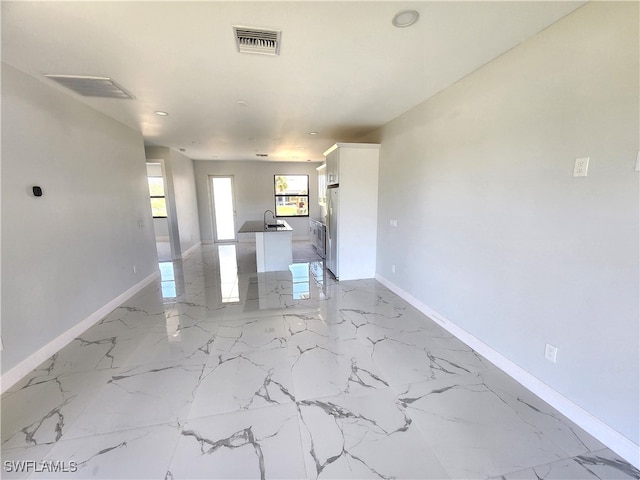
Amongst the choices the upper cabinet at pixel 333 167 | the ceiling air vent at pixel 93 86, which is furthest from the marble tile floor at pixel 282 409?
the ceiling air vent at pixel 93 86

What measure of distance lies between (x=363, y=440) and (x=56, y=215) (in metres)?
3.37

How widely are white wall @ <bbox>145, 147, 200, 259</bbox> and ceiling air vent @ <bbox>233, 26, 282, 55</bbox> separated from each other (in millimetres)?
4798

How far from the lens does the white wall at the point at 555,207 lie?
1.42m

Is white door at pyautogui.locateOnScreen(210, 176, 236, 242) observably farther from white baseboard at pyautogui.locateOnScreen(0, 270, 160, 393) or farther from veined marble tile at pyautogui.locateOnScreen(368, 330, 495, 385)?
veined marble tile at pyautogui.locateOnScreen(368, 330, 495, 385)

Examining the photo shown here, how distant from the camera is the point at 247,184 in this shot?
26.2 feet

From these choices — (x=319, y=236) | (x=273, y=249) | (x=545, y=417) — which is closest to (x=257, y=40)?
(x=545, y=417)

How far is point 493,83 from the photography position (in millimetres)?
Result: 2100

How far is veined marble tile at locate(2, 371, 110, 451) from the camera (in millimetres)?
1587

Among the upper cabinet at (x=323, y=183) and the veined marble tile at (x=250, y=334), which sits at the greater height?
the upper cabinet at (x=323, y=183)

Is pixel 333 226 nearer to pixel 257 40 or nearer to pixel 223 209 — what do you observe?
pixel 257 40

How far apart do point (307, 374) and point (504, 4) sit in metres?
2.84

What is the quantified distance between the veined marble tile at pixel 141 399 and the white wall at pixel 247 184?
20.6ft

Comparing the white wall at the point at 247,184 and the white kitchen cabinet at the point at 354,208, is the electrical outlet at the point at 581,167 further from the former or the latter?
the white wall at the point at 247,184

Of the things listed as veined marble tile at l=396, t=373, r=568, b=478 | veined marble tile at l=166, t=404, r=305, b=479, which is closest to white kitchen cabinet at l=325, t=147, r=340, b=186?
veined marble tile at l=396, t=373, r=568, b=478
